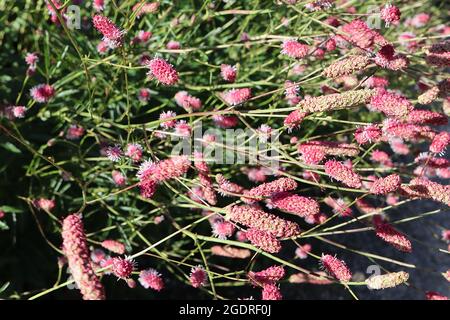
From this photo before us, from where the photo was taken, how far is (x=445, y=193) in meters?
1.35


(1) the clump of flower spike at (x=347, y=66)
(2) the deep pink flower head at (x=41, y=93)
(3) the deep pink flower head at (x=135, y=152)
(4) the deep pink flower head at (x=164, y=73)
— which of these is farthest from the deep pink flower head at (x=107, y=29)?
(1) the clump of flower spike at (x=347, y=66)

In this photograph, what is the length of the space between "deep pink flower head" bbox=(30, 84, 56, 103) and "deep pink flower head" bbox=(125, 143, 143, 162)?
36cm

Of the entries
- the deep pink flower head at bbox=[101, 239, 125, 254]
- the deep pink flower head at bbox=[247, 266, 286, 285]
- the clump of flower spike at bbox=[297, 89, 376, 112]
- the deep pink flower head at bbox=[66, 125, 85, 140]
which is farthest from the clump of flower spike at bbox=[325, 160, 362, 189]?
the deep pink flower head at bbox=[66, 125, 85, 140]

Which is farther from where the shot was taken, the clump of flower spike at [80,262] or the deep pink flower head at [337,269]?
the deep pink flower head at [337,269]

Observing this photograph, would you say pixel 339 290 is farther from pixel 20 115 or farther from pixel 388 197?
pixel 20 115

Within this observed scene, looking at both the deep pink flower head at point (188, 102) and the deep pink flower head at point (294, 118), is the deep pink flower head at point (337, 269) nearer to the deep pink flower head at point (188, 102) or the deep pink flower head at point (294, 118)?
the deep pink flower head at point (294, 118)

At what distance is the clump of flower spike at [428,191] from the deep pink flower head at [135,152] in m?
0.73

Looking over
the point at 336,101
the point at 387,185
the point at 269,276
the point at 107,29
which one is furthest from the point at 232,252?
the point at 107,29

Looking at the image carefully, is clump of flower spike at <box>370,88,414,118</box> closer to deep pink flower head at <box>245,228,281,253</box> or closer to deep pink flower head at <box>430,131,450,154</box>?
deep pink flower head at <box>430,131,450,154</box>

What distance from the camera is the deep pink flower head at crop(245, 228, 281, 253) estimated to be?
3.92 feet

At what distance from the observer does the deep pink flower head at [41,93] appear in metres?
1.63
